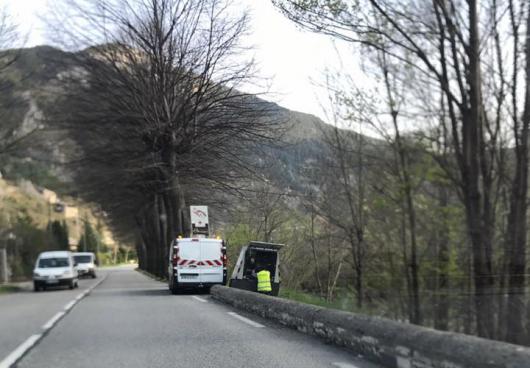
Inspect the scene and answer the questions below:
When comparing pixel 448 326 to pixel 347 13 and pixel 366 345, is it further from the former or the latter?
pixel 347 13

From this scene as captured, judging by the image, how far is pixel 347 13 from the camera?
8.85m

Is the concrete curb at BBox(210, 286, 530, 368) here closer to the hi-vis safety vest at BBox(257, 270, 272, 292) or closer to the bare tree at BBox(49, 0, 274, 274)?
the hi-vis safety vest at BBox(257, 270, 272, 292)

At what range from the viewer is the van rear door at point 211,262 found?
69.0ft

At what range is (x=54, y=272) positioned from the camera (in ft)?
92.8

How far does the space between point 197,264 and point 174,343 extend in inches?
482

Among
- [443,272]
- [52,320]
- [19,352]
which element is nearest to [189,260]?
[52,320]

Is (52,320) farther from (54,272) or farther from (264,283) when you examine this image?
(54,272)

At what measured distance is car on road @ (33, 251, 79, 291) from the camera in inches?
1111

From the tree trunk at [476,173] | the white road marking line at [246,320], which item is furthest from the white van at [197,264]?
the tree trunk at [476,173]

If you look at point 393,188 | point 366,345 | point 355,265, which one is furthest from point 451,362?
point 355,265

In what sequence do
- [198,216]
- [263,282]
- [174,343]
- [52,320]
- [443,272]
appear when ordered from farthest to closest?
[198,216] < [263,282] < [52,320] < [174,343] < [443,272]

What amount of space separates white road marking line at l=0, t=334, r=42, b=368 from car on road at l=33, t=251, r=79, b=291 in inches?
747

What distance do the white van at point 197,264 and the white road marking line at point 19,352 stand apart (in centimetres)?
1076

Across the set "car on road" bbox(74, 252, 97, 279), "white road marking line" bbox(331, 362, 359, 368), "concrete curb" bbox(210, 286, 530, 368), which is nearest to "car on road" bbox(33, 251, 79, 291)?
"car on road" bbox(74, 252, 97, 279)
